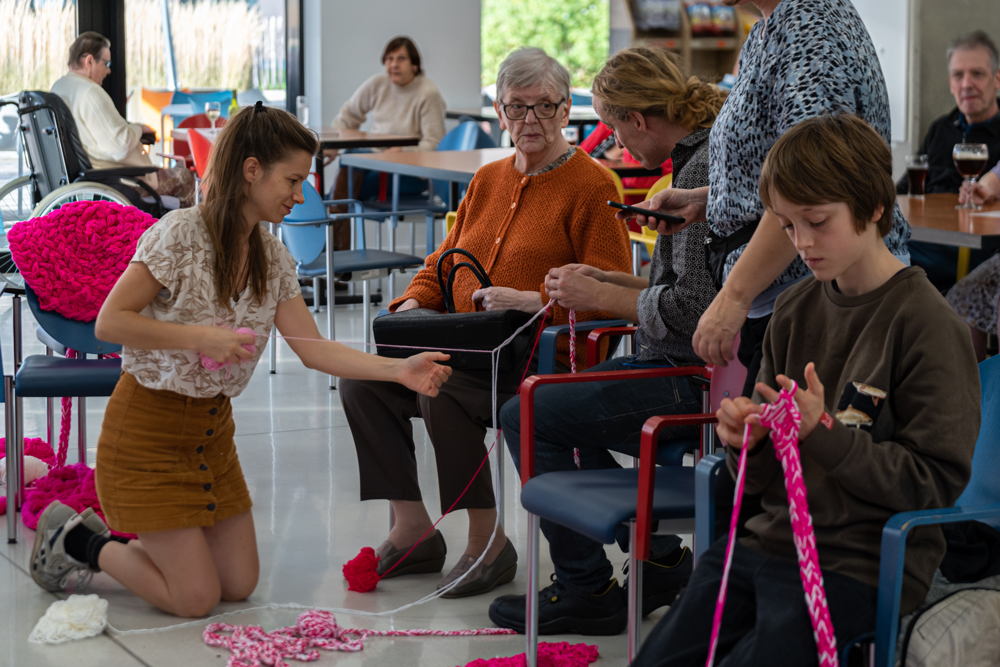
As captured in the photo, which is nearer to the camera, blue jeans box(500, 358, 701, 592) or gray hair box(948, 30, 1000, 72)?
blue jeans box(500, 358, 701, 592)

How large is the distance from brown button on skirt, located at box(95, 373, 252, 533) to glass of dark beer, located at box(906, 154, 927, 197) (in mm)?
2508

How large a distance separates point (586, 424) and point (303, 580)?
0.83 metres

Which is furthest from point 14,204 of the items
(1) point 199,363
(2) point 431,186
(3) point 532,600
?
(3) point 532,600

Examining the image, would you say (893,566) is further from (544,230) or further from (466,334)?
(544,230)

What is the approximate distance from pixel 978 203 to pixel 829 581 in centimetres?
243

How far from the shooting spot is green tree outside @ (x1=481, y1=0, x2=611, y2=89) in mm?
10367

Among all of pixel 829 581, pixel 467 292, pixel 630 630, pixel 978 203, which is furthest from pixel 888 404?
pixel 978 203

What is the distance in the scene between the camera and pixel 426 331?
2.86m

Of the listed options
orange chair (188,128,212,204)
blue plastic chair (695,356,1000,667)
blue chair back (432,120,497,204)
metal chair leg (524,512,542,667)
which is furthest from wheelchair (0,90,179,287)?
blue plastic chair (695,356,1000,667)

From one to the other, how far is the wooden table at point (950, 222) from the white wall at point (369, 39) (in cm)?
571

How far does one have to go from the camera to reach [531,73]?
9.66 feet

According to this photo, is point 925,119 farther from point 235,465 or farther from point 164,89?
point 235,465

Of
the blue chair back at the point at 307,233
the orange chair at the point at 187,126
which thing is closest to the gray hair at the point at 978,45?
the blue chair back at the point at 307,233

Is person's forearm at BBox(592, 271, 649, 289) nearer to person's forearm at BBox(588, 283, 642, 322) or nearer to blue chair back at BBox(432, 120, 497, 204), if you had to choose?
person's forearm at BBox(588, 283, 642, 322)
